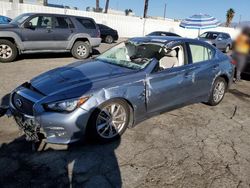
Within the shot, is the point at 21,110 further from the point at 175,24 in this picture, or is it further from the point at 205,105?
the point at 175,24

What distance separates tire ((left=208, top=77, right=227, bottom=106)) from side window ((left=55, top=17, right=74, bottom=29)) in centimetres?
696

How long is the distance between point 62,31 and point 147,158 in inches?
323

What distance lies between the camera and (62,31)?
10586mm

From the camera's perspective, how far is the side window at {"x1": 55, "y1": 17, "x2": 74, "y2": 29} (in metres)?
10.6

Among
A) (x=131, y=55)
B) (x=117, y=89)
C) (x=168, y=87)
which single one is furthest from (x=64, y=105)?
(x=131, y=55)

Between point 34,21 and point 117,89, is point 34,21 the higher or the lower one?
the higher one

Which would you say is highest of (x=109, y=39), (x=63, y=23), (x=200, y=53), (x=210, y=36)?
(x=63, y=23)

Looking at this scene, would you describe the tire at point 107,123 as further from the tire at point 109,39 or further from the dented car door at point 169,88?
the tire at point 109,39

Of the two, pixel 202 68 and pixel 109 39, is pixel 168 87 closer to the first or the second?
pixel 202 68

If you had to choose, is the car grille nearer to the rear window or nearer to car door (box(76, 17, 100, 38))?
car door (box(76, 17, 100, 38))

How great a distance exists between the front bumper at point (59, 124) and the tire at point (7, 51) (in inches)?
262

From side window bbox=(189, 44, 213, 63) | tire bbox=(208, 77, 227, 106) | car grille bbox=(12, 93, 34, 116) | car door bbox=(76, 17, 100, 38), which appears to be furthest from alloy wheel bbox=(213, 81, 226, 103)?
car door bbox=(76, 17, 100, 38)

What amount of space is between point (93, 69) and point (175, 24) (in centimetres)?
2934

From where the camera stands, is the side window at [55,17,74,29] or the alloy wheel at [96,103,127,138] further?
the side window at [55,17,74,29]
